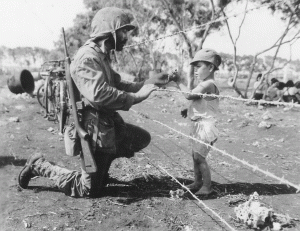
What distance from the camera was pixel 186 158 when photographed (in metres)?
5.61

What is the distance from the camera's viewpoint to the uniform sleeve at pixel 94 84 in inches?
120

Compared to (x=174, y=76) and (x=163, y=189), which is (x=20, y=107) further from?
(x=174, y=76)

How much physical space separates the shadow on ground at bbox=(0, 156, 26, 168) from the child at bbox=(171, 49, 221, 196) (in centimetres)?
266

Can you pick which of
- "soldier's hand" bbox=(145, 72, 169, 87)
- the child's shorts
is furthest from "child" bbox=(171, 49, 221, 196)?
"soldier's hand" bbox=(145, 72, 169, 87)

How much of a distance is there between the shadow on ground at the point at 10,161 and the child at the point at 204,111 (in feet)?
8.73

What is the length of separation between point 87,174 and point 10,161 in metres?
2.03

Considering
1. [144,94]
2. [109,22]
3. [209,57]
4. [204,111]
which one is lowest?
[204,111]

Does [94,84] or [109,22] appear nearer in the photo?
[94,84]

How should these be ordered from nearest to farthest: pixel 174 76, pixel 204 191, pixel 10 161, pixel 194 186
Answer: pixel 174 76
pixel 204 191
pixel 194 186
pixel 10 161

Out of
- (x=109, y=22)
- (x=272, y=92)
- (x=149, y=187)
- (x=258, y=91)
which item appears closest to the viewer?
(x=109, y=22)

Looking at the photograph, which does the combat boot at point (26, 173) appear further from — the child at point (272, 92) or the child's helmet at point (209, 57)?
the child at point (272, 92)

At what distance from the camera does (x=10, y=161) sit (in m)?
4.86

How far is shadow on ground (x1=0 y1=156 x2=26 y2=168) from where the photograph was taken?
474 centimetres

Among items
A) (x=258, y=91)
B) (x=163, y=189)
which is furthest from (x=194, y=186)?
(x=258, y=91)
